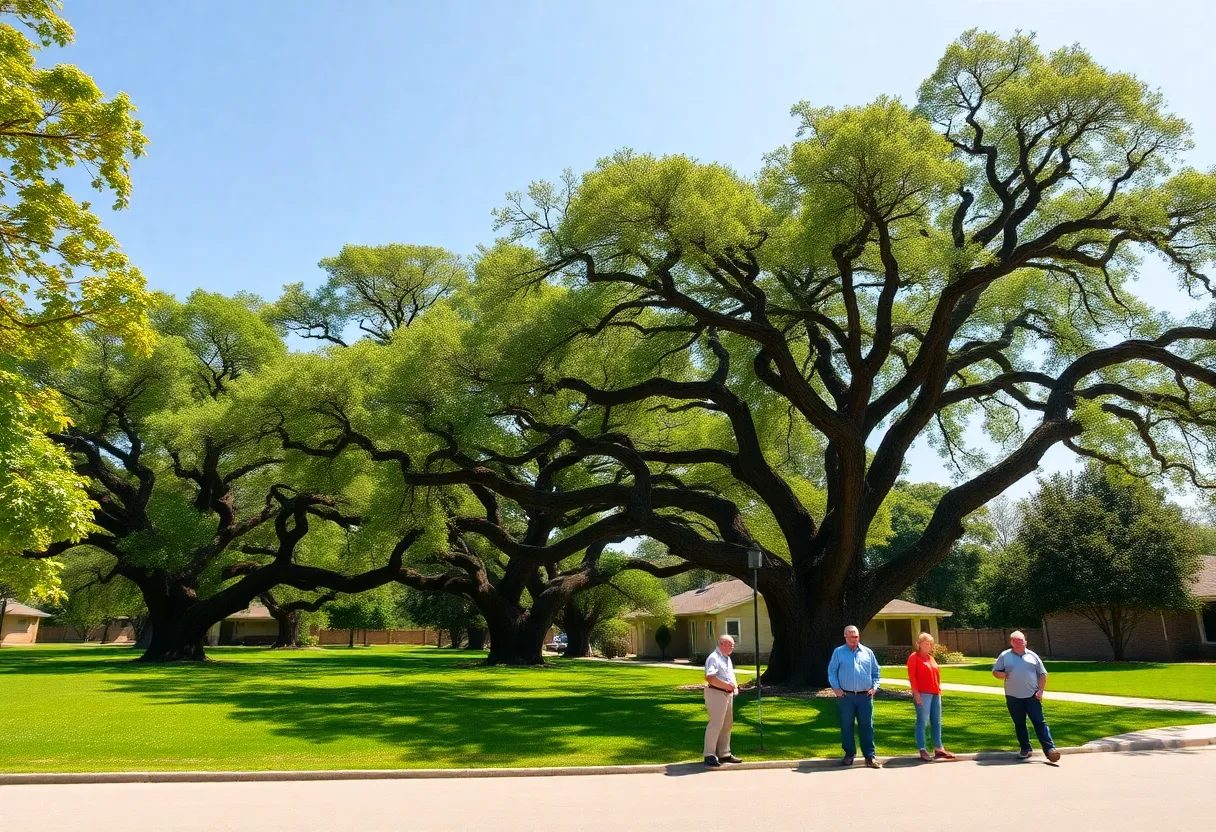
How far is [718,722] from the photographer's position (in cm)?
1009

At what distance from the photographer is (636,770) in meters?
9.71

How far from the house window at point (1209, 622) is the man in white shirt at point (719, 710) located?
3690cm

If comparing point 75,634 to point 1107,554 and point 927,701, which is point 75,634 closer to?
point 1107,554

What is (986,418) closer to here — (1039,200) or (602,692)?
(1039,200)

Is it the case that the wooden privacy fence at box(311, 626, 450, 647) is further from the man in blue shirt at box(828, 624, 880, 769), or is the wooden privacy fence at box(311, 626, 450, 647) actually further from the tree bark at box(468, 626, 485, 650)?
the man in blue shirt at box(828, 624, 880, 769)

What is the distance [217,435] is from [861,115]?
22.6 m

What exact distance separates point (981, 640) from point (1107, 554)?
506 inches

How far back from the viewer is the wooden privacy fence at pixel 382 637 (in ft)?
253

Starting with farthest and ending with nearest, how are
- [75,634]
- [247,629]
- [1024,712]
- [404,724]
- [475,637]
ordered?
[247,629]
[75,634]
[475,637]
[404,724]
[1024,712]

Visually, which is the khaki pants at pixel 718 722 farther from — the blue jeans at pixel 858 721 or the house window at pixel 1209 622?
the house window at pixel 1209 622

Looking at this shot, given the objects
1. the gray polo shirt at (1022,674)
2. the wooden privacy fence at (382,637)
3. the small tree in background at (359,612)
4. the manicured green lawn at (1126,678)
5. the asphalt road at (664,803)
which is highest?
the small tree in background at (359,612)

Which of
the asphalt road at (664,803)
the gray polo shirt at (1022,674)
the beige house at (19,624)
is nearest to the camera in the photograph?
the asphalt road at (664,803)

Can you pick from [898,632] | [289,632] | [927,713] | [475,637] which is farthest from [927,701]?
[289,632]

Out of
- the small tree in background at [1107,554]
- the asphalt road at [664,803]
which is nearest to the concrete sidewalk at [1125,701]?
the asphalt road at [664,803]
